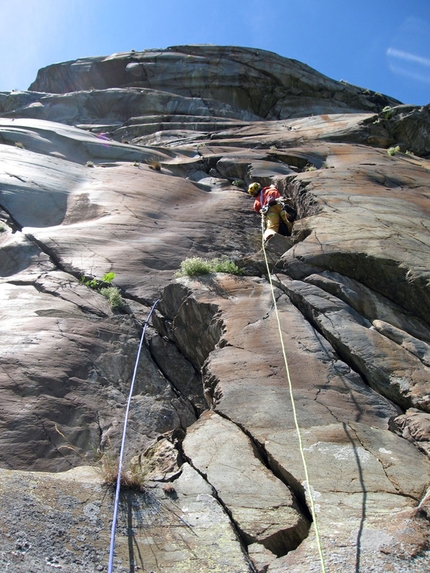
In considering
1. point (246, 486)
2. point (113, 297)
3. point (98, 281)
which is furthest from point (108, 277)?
point (246, 486)

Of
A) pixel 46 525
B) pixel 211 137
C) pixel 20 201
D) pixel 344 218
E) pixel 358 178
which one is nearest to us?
pixel 46 525

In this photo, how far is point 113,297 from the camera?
10070 mm

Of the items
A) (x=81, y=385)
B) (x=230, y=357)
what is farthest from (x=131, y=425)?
(x=230, y=357)

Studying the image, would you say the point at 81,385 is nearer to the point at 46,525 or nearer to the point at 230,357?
the point at 230,357

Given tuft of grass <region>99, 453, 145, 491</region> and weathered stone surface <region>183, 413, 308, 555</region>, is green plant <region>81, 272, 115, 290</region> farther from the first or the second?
tuft of grass <region>99, 453, 145, 491</region>

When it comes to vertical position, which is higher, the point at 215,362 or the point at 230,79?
the point at 230,79

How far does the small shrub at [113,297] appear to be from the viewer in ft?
32.8

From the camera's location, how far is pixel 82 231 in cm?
1266

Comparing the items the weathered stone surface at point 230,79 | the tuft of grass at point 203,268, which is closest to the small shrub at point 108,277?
the tuft of grass at point 203,268

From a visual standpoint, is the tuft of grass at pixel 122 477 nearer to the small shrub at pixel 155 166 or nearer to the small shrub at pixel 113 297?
the small shrub at pixel 113 297

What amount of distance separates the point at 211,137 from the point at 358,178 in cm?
1157

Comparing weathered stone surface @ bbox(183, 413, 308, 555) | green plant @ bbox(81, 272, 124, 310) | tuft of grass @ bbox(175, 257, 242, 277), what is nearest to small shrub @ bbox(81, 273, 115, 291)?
green plant @ bbox(81, 272, 124, 310)

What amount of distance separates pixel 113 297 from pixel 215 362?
3381 millimetres

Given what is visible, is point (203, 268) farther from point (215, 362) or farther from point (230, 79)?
point (230, 79)
